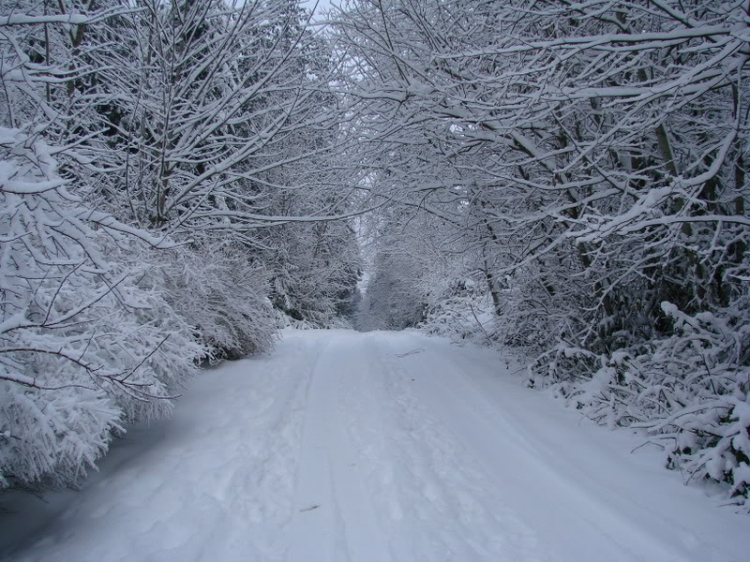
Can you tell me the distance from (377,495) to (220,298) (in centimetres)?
529

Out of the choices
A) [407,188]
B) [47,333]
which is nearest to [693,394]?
[407,188]

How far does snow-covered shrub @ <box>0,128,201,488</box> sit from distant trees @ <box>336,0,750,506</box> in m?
3.49

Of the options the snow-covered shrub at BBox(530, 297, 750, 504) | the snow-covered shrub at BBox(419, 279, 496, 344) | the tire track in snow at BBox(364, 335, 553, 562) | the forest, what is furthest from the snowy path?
the snow-covered shrub at BBox(419, 279, 496, 344)

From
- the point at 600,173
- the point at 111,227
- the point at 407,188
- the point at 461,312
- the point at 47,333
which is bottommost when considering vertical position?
the point at 461,312

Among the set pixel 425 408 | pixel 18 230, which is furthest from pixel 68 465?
pixel 425 408

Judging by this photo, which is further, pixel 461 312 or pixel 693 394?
pixel 461 312

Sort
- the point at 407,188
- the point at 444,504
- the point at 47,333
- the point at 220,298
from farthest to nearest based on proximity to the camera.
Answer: the point at 220,298 → the point at 407,188 → the point at 444,504 → the point at 47,333

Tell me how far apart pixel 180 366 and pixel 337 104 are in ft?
13.4

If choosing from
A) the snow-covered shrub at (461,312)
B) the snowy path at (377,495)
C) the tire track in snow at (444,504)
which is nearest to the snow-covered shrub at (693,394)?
the snowy path at (377,495)

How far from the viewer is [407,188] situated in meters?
7.00

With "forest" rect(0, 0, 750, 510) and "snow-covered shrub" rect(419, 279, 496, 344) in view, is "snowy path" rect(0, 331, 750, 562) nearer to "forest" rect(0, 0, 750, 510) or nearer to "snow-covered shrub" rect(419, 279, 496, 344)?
"forest" rect(0, 0, 750, 510)

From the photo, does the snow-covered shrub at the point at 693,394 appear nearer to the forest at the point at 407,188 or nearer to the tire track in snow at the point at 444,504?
the forest at the point at 407,188

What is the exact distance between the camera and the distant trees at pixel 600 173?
3432mm

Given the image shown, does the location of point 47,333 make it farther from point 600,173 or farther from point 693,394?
point 693,394
